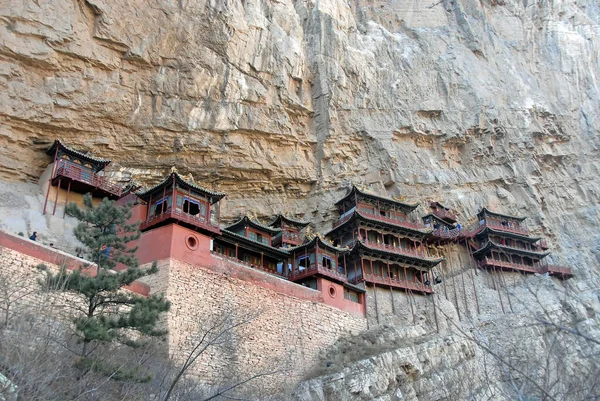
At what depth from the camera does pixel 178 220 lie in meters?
20.5

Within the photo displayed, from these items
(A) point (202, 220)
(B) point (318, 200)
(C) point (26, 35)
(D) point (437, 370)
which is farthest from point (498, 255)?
(C) point (26, 35)

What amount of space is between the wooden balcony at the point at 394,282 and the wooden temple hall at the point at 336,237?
0.20ft

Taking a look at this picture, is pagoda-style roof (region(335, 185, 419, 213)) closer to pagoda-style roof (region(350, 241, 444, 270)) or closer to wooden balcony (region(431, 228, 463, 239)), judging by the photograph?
wooden balcony (region(431, 228, 463, 239))

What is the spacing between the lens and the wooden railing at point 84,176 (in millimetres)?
25141

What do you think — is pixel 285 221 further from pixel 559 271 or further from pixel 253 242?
pixel 559 271

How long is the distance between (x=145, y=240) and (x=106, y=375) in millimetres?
10825

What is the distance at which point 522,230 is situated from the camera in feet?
120

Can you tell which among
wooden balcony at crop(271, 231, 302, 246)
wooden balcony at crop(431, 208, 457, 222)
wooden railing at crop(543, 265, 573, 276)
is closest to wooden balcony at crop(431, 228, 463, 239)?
wooden balcony at crop(431, 208, 457, 222)

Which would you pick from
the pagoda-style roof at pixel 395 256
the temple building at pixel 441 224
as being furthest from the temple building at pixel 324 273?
the temple building at pixel 441 224

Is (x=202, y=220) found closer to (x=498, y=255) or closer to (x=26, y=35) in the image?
(x=26, y=35)

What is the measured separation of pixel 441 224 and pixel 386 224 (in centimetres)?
566

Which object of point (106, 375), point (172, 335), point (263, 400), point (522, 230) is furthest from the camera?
point (522, 230)

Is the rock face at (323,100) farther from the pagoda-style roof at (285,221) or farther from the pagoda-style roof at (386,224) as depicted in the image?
the pagoda-style roof at (386,224)

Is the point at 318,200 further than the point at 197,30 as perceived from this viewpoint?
Yes
